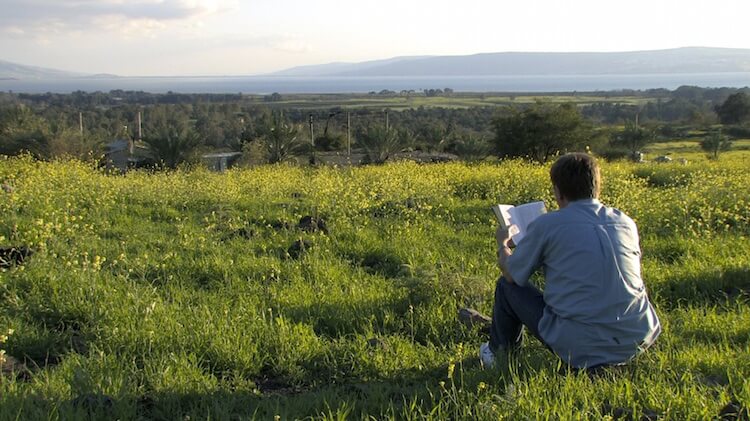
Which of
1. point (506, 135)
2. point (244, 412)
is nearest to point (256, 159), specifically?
point (506, 135)

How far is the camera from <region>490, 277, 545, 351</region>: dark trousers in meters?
3.07

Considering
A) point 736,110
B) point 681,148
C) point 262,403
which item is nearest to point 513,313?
point 262,403

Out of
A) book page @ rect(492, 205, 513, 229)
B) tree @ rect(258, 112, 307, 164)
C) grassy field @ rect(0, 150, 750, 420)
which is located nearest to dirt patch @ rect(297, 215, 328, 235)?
grassy field @ rect(0, 150, 750, 420)

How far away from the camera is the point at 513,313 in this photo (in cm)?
324

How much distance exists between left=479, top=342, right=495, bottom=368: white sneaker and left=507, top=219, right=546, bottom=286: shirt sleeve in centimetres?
43

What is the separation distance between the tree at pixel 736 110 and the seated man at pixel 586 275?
186ft

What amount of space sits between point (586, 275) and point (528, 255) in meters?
0.29

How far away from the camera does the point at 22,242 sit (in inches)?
223

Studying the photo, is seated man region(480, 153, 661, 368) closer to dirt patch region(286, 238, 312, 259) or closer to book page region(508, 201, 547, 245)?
book page region(508, 201, 547, 245)

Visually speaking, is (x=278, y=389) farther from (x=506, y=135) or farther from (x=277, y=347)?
(x=506, y=135)

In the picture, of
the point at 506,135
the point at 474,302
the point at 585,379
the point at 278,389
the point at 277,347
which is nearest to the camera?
the point at 585,379

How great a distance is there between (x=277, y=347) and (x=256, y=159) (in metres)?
19.9

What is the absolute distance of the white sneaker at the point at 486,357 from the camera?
3.15 m

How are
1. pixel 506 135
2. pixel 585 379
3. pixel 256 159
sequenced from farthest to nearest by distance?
pixel 506 135, pixel 256 159, pixel 585 379
